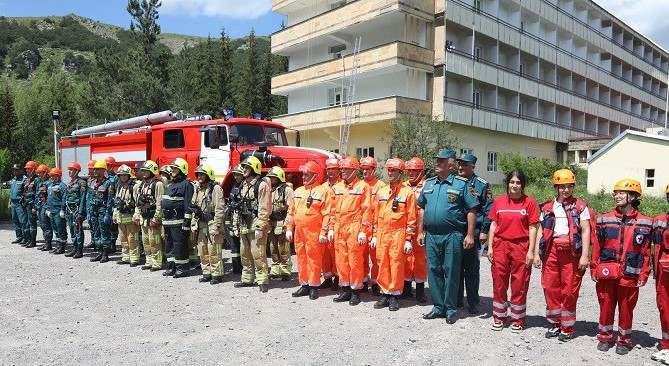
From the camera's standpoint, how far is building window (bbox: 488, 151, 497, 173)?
2936 cm

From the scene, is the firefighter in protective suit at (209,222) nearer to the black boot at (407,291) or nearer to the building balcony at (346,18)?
the black boot at (407,291)

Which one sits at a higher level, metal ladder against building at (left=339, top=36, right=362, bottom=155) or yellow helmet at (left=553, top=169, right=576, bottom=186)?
metal ladder against building at (left=339, top=36, right=362, bottom=155)

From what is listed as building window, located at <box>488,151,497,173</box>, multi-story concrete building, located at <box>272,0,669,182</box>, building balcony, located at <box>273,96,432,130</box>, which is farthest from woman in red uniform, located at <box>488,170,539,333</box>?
building window, located at <box>488,151,497,173</box>

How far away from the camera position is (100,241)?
1030 cm

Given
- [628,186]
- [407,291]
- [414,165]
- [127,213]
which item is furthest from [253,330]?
[127,213]

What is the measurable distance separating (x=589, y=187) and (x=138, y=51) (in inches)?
1204

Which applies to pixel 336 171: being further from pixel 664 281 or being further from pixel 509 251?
pixel 664 281

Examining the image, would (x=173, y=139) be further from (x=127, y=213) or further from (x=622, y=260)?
(x=622, y=260)

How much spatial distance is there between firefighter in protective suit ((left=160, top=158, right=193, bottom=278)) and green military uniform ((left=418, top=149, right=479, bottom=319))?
4179mm

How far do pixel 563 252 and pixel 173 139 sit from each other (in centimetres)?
936

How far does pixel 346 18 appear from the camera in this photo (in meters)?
25.6

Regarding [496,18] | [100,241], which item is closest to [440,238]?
[100,241]

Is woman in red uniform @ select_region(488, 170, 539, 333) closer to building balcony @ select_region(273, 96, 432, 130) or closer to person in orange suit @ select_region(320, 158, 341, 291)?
person in orange suit @ select_region(320, 158, 341, 291)

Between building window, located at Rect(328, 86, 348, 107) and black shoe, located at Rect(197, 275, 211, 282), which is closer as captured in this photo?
black shoe, located at Rect(197, 275, 211, 282)
